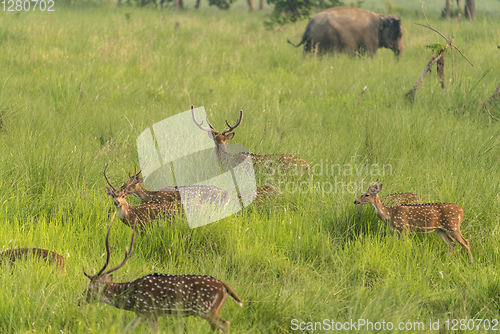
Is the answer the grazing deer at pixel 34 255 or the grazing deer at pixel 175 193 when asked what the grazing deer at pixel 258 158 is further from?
the grazing deer at pixel 34 255

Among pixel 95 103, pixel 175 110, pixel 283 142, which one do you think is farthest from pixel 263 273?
pixel 95 103

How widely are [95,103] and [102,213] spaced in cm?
363

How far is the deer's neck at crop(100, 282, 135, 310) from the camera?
2998 millimetres

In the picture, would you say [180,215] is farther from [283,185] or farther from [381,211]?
[381,211]

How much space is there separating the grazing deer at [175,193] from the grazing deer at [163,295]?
5.56 feet

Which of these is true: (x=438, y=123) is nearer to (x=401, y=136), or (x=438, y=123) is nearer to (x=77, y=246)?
(x=401, y=136)

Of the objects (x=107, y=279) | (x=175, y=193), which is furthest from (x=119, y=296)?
(x=175, y=193)

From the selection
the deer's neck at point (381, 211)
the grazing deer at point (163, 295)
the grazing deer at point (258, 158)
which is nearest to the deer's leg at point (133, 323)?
the grazing deer at point (163, 295)

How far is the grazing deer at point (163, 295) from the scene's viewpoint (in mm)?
2918

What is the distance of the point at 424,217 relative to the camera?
424cm

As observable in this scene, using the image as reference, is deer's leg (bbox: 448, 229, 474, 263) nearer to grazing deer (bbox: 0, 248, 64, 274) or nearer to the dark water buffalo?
grazing deer (bbox: 0, 248, 64, 274)

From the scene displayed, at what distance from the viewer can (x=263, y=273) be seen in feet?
12.4

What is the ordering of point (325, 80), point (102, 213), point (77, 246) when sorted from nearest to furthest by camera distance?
point (77, 246)
point (102, 213)
point (325, 80)

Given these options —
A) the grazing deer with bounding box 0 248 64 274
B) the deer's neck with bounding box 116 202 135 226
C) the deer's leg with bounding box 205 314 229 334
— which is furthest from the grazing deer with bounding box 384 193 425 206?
the grazing deer with bounding box 0 248 64 274
